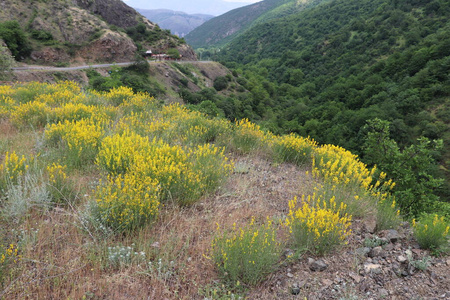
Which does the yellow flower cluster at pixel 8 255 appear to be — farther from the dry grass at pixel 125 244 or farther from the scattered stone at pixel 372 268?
the scattered stone at pixel 372 268

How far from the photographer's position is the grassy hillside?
2.03 meters

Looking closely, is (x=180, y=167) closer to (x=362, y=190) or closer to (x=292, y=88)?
(x=362, y=190)

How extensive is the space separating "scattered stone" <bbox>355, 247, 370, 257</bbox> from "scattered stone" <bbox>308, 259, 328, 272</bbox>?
1.53 feet

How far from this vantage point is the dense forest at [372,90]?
9.81 m

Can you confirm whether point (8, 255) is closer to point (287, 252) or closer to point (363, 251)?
point (287, 252)

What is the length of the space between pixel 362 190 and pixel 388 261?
47.1 inches

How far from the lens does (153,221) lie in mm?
2654

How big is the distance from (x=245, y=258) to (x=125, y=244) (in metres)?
1.18

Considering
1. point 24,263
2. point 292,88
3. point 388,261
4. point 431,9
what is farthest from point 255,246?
point 431,9

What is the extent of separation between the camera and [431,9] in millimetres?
73312

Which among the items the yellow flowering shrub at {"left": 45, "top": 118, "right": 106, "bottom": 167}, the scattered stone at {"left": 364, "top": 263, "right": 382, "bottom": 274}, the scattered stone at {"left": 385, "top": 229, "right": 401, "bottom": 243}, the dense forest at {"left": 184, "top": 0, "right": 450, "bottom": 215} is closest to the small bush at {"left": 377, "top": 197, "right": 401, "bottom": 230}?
the scattered stone at {"left": 385, "top": 229, "right": 401, "bottom": 243}

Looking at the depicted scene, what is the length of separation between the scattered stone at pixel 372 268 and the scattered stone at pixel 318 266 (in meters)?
0.39

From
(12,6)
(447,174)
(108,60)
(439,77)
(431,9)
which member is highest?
(431,9)

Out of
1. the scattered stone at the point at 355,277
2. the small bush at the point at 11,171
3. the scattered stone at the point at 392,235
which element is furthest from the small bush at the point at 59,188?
the scattered stone at the point at 392,235
